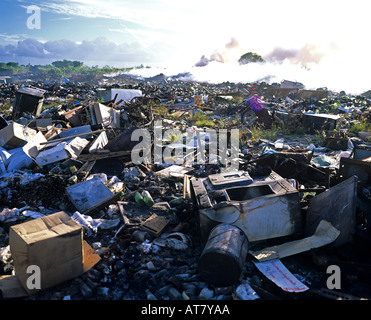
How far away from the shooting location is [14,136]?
5590 mm

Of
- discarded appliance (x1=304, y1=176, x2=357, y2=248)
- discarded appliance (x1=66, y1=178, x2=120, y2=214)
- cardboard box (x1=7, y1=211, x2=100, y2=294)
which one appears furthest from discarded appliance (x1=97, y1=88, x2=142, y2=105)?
discarded appliance (x1=304, y1=176, x2=357, y2=248)

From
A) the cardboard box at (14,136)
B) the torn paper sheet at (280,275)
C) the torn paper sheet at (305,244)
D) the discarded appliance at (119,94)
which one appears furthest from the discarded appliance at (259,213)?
the discarded appliance at (119,94)

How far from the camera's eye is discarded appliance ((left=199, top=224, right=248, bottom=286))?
7.81 ft

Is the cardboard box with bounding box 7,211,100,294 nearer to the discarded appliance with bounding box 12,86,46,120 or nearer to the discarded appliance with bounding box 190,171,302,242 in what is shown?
the discarded appliance with bounding box 190,171,302,242

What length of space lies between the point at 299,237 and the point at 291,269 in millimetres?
482

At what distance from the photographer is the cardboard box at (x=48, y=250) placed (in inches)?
88.0

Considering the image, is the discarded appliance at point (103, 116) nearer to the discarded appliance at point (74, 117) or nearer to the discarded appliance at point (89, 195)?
the discarded appliance at point (74, 117)

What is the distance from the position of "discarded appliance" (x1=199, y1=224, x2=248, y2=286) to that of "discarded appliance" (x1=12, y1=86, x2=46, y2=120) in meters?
9.02

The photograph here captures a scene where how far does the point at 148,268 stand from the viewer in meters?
2.78

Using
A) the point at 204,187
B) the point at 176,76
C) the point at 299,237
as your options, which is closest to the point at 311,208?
the point at 299,237

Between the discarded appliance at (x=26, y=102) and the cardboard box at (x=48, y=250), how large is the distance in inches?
316

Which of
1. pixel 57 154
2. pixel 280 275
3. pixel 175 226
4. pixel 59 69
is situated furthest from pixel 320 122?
pixel 59 69

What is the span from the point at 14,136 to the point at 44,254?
430 centimetres
